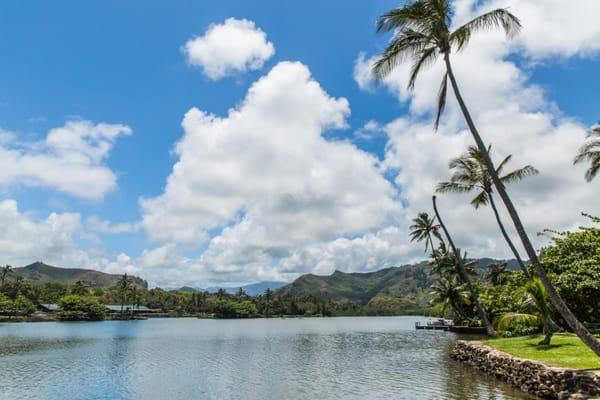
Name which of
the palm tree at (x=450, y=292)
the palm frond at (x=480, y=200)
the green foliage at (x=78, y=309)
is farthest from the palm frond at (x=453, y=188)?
the green foliage at (x=78, y=309)

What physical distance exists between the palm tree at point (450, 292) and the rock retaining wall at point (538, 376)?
3429 cm

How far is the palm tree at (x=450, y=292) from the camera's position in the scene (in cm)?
6494

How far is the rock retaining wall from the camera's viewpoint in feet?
58.1

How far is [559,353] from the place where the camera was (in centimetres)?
2427

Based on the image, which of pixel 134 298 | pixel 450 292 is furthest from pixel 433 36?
pixel 134 298

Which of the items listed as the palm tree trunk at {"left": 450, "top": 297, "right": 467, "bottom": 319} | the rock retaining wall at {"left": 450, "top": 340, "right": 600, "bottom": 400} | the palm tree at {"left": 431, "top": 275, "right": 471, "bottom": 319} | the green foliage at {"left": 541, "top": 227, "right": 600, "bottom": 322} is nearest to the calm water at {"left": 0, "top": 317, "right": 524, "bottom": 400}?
the rock retaining wall at {"left": 450, "top": 340, "right": 600, "bottom": 400}

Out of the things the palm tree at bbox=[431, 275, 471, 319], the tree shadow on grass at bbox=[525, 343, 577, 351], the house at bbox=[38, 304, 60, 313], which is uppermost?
the palm tree at bbox=[431, 275, 471, 319]

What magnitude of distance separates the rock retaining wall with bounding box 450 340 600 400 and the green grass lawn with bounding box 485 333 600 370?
2.49 ft

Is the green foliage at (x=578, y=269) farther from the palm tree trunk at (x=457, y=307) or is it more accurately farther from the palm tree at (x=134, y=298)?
the palm tree at (x=134, y=298)

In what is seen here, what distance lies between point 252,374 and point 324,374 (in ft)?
17.7

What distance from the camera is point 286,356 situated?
43.7 metres

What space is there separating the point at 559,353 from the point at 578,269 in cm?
1361

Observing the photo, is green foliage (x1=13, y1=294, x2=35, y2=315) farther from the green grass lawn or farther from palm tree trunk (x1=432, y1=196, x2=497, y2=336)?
the green grass lawn

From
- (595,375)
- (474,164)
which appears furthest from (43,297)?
(595,375)
